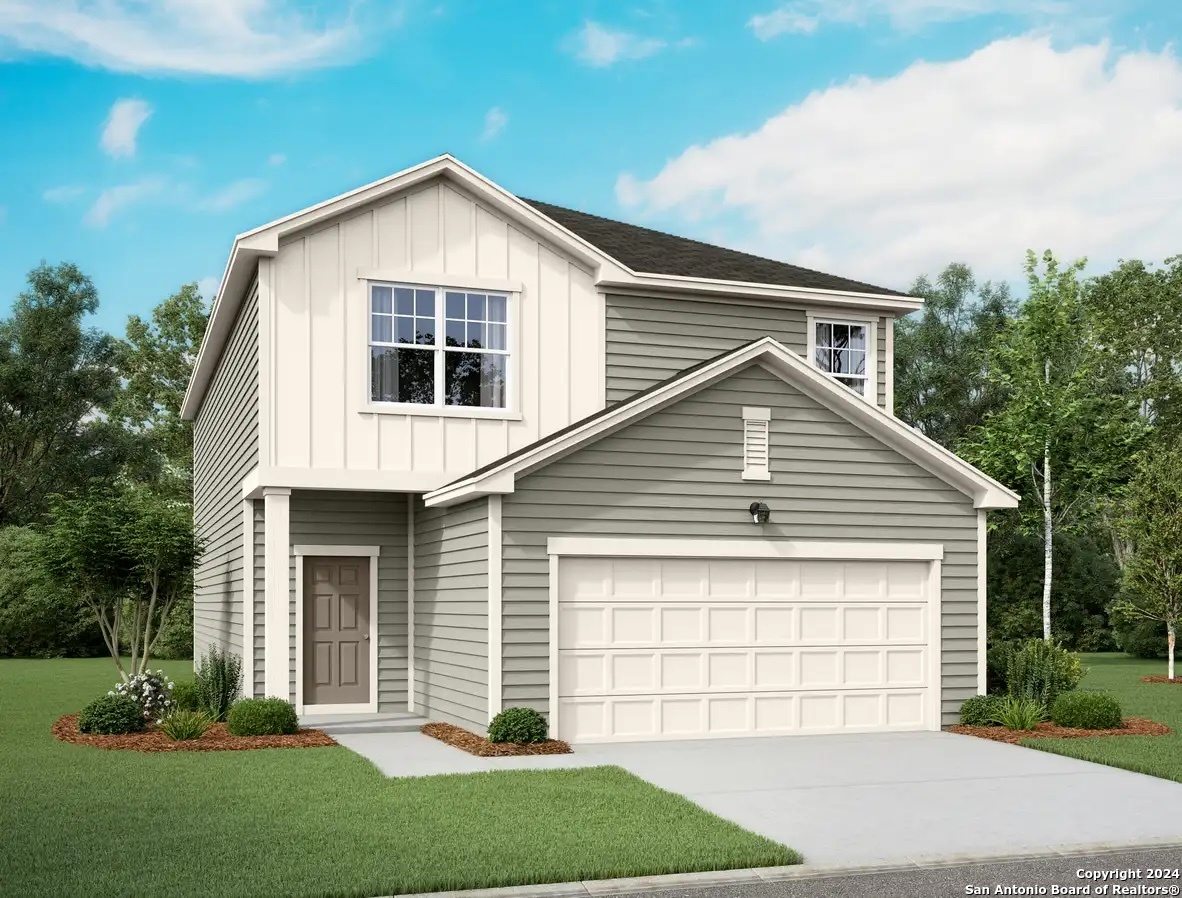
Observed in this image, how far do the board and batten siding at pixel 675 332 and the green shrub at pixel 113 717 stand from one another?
7.47 m

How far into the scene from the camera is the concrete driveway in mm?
9508

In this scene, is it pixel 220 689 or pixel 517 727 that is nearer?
pixel 517 727

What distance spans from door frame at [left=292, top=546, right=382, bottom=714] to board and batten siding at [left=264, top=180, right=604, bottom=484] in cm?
200

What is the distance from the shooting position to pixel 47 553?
20.2 m

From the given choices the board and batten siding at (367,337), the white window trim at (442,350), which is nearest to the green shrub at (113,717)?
the board and batten siding at (367,337)

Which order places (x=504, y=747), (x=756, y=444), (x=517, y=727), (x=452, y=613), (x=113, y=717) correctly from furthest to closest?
(x=452, y=613) → (x=756, y=444) → (x=113, y=717) → (x=517, y=727) → (x=504, y=747)

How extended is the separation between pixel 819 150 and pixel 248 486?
146ft

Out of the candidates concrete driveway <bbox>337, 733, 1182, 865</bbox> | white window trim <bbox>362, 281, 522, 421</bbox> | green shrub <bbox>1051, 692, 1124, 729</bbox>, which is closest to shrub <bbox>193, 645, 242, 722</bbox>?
concrete driveway <bbox>337, 733, 1182, 865</bbox>

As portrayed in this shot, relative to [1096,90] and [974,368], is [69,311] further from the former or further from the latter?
[1096,90]

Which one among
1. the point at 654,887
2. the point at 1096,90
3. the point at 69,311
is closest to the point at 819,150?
the point at 1096,90

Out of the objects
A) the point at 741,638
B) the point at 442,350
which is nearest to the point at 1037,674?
the point at 741,638

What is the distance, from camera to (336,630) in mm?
18719

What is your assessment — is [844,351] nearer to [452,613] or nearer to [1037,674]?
[1037,674]

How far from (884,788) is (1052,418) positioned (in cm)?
2044
